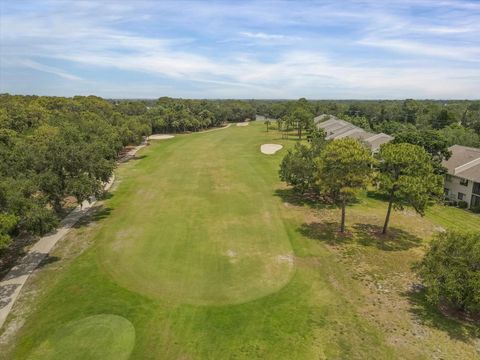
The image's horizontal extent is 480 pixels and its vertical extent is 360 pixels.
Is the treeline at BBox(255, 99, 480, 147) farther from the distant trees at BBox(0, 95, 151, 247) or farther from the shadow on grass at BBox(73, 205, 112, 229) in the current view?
the distant trees at BBox(0, 95, 151, 247)

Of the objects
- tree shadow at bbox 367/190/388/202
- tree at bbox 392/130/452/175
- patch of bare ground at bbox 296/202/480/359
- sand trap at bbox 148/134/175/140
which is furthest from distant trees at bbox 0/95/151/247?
sand trap at bbox 148/134/175/140

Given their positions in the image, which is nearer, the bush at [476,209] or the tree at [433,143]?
the bush at [476,209]

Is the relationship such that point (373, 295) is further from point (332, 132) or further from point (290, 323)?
point (332, 132)

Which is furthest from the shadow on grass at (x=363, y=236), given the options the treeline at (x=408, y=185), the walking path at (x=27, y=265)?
the walking path at (x=27, y=265)

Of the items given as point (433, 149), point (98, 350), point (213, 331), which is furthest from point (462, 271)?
point (433, 149)

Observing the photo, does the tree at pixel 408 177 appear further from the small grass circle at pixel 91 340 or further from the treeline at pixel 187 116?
the treeline at pixel 187 116
